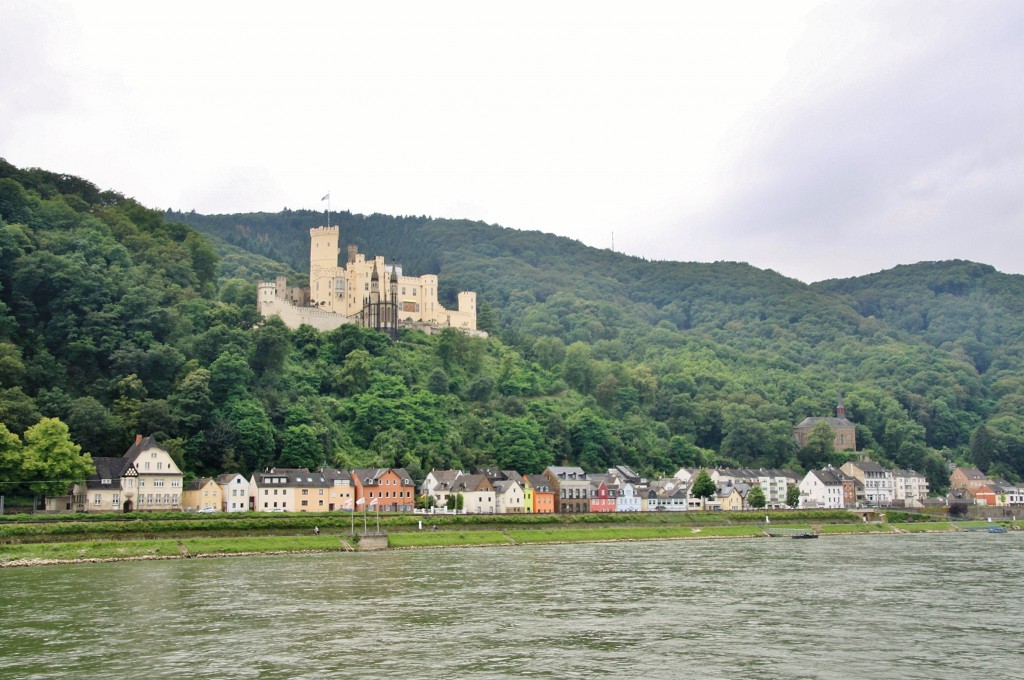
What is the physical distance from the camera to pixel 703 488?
110 metres

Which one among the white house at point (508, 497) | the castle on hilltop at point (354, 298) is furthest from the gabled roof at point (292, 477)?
the castle on hilltop at point (354, 298)

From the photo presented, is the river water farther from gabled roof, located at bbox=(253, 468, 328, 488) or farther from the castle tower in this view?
the castle tower

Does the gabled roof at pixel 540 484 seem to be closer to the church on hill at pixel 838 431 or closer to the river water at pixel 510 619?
the river water at pixel 510 619

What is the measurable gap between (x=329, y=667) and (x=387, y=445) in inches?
2873

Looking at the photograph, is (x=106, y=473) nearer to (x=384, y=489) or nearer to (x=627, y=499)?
(x=384, y=489)

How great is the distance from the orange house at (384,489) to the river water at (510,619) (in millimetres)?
29699

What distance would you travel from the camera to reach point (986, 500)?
12875cm

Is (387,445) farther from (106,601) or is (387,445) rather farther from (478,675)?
(478,675)

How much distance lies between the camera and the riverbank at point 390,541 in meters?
60.6

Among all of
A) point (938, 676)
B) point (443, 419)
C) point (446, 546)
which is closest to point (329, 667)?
point (938, 676)

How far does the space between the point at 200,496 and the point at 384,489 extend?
16.9 m

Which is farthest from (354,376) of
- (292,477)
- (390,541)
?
(390,541)

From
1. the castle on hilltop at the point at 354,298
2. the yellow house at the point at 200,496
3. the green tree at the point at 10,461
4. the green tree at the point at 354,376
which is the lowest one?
the yellow house at the point at 200,496

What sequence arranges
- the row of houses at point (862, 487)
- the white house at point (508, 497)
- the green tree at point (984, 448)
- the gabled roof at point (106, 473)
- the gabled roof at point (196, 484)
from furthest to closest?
the green tree at point (984, 448) → the row of houses at point (862, 487) → the white house at point (508, 497) → the gabled roof at point (196, 484) → the gabled roof at point (106, 473)
